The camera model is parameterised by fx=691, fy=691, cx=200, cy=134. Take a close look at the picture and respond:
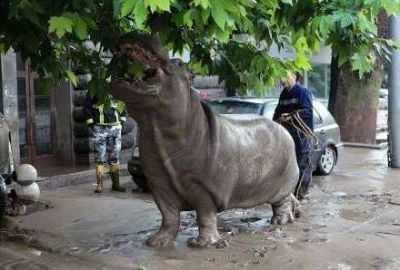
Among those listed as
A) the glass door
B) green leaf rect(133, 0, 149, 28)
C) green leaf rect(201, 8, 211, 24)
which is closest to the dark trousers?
the glass door

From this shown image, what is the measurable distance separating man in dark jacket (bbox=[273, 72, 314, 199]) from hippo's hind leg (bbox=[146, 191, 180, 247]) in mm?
2968

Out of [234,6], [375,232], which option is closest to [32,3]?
[234,6]

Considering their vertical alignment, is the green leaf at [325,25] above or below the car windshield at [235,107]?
above

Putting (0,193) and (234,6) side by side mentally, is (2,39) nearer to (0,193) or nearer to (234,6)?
(0,193)

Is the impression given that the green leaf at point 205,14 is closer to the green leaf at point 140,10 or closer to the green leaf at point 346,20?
the green leaf at point 140,10

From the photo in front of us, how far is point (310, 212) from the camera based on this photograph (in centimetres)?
857

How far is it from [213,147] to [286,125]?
2970mm

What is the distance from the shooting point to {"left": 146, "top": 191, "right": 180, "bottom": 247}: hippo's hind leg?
6.59 metres

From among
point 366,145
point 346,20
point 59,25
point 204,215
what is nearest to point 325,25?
point 346,20

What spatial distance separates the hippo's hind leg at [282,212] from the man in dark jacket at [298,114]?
147cm

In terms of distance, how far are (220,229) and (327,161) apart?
17.4ft

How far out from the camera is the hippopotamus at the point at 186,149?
5.97 meters

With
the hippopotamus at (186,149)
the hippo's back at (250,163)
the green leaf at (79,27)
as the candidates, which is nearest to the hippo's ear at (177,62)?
the hippopotamus at (186,149)

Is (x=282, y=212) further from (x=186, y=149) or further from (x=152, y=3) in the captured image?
(x=152, y=3)
